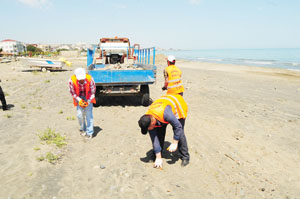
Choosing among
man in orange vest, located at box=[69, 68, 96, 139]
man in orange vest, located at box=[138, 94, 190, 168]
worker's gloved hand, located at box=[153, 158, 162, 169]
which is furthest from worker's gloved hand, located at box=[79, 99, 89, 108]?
worker's gloved hand, located at box=[153, 158, 162, 169]

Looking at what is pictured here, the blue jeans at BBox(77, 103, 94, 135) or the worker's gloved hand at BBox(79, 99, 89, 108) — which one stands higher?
the worker's gloved hand at BBox(79, 99, 89, 108)

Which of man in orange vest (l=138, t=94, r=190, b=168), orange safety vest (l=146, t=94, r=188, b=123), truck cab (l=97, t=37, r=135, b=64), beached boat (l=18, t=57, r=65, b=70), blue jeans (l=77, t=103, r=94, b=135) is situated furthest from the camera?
beached boat (l=18, t=57, r=65, b=70)

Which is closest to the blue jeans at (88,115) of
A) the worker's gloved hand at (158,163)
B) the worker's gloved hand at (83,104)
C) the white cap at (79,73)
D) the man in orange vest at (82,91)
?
the man in orange vest at (82,91)

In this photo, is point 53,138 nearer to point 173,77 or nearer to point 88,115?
point 88,115

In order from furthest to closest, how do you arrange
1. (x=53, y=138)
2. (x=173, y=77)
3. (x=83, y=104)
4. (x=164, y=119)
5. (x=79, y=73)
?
(x=53, y=138) < (x=173, y=77) < (x=83, y=104) < (x=79, y=73) < (x=164, y=119)

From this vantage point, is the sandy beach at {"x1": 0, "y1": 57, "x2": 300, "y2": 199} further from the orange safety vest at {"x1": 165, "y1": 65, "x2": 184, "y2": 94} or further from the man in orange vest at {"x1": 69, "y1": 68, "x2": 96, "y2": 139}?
the orange safety vest at {"x1": 165, "y1": 65, "x2": 184, "y2": 94}

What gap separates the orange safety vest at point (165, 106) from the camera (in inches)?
131

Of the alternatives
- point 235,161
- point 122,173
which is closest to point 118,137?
point 122,173

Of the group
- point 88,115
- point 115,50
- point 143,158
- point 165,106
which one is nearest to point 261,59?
point 115,50

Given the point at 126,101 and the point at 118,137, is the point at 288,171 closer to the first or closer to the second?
the point at 118,137

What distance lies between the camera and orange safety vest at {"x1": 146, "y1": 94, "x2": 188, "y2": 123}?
332 centimetres

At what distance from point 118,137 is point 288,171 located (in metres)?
3.55

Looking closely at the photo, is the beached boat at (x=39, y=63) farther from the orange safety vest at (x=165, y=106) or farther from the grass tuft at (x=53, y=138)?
the orange safety vest at (x=165, y=106)

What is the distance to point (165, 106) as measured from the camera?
133 inches
